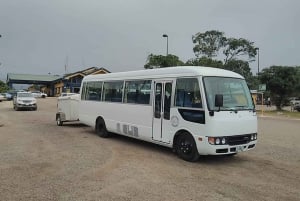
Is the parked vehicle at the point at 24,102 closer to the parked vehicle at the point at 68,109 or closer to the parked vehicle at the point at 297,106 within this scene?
the parked vehicle at the point at 68,109

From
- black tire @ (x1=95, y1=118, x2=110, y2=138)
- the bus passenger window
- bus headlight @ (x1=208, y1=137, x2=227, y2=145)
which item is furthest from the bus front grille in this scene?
black tire @ (x1=95, y1=118, x2=110, y2=138)

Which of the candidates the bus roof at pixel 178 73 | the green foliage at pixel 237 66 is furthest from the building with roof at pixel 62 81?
the bus roof at pixel 178 73

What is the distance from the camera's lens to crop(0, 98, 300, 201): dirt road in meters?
6.38

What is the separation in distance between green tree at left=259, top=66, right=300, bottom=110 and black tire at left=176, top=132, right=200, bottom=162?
96.7 feet

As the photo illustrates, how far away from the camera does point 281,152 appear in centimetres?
1119

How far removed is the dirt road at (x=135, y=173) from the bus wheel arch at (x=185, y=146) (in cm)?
24

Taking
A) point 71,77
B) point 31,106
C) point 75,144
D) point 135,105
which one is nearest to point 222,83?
point 135,105

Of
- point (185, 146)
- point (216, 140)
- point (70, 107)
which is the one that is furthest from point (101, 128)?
point (216, 140)

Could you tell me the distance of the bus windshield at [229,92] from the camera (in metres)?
8.97

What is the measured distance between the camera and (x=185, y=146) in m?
9.42

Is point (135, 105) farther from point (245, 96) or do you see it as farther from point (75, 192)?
point (75, 192)

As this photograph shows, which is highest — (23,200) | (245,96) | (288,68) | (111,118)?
(288,68)

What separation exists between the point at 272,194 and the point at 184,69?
441 centimetres

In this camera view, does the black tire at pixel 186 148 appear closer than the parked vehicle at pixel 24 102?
Yes
